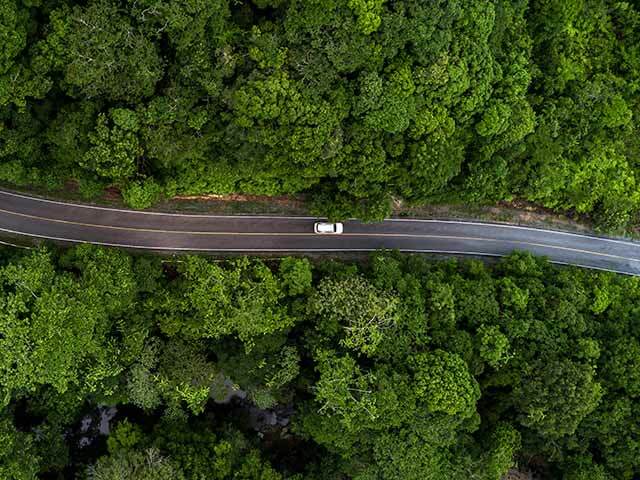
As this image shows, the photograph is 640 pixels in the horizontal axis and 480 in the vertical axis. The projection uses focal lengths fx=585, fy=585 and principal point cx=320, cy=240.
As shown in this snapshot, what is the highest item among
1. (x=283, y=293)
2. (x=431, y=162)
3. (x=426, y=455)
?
(x=431, y=162)

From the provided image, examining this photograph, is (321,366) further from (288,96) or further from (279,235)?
(288,96)

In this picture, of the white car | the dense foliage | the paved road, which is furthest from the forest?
the dense foliage

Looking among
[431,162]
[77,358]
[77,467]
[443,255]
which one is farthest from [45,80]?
[443,255]

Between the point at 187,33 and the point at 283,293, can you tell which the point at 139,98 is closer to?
the point at 187,33

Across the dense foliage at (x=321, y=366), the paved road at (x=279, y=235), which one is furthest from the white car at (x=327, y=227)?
the dense foliage at (x=321, y=366)

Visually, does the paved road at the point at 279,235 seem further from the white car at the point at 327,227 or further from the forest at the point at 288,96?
the forest at the point at 288,96
